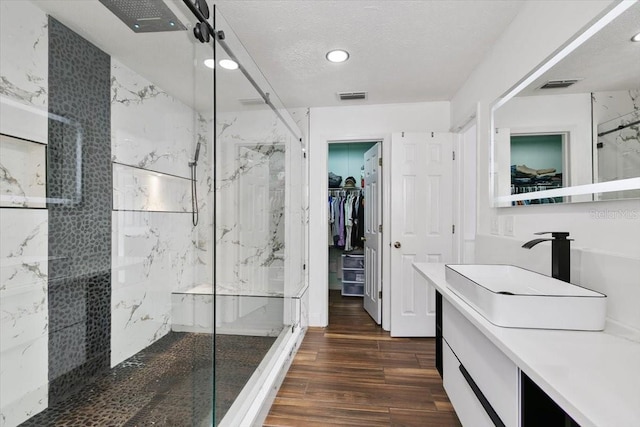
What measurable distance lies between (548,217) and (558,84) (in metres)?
0.62

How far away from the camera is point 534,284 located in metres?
1.28

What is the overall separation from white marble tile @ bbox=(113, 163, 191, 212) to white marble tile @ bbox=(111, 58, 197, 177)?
63 millimetres

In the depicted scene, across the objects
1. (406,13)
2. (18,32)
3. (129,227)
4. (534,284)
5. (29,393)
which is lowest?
(29,393)

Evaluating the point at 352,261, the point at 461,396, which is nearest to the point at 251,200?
the point at 461,396

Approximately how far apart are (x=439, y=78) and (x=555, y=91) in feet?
4.16

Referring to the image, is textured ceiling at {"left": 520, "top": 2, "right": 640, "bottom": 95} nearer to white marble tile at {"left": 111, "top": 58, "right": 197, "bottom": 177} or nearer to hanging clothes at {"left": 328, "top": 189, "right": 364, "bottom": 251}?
white marble tile at {"left": 111, "top": 58, "right": 197, "bottom": 177}

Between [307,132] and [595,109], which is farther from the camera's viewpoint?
[307,132]

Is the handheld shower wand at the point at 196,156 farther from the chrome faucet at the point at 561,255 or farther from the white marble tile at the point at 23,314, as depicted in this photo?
Answer: the chrome faucet at the point at 561,255

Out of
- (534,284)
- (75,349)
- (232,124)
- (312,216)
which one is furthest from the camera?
(312,216)

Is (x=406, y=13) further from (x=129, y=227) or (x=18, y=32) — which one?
(x=129, y=227)

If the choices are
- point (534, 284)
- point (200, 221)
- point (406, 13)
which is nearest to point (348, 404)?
point (534, 284)

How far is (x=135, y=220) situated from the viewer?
2.21 metres

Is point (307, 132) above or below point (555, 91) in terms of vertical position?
above

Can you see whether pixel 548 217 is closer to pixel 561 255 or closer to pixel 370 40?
pixel 561 255
